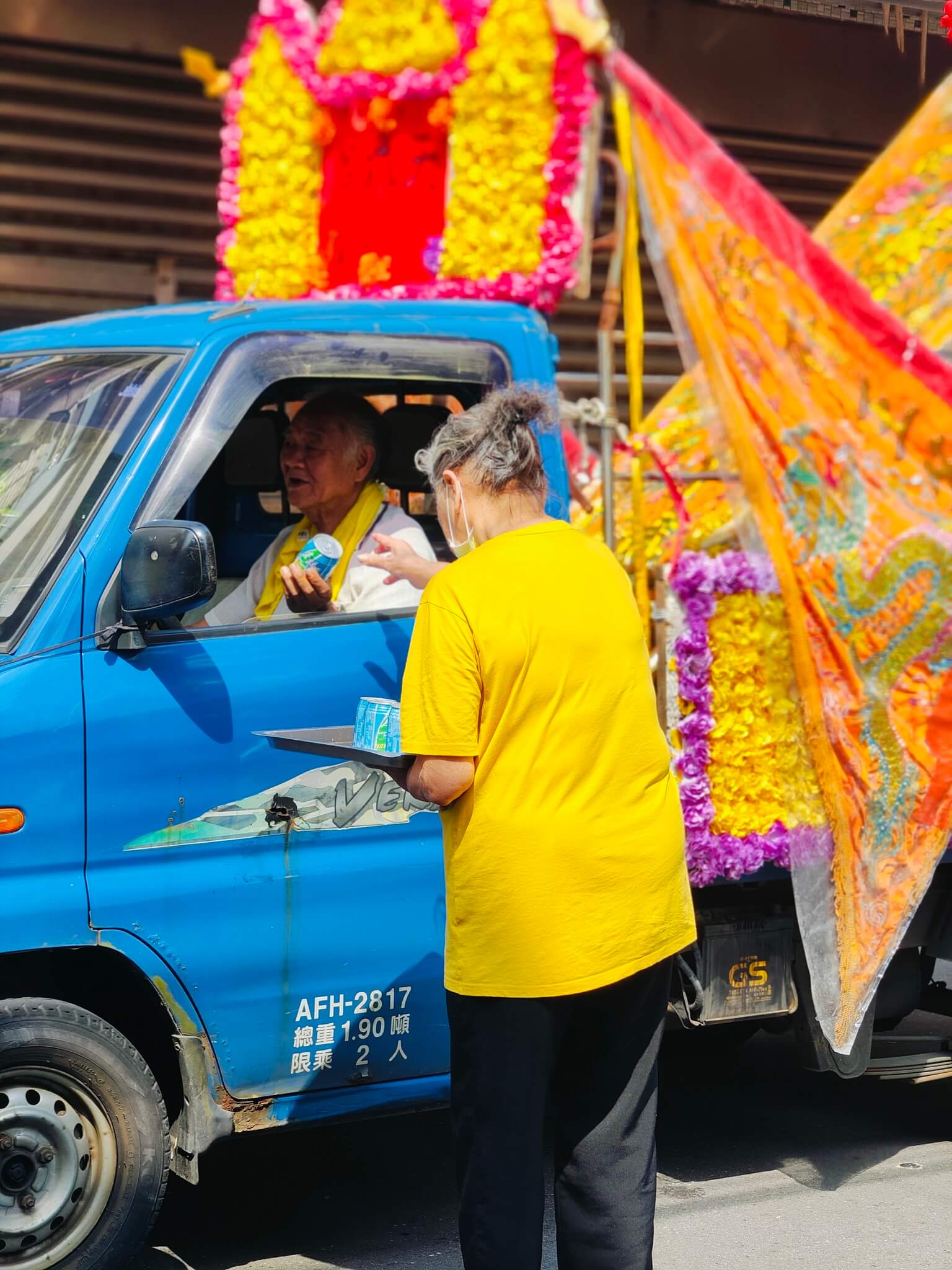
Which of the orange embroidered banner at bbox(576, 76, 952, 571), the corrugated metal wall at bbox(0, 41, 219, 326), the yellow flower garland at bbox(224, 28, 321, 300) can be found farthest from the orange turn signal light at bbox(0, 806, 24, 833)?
the corrugated metal wall at bbox(0, 41, 219, 326)

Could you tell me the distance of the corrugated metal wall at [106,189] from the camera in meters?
8.65

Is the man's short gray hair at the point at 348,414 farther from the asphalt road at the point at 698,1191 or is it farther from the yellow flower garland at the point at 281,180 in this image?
the asphalt road at the point at 698,1191

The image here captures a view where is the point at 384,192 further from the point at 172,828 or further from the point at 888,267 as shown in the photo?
the point at 172,828

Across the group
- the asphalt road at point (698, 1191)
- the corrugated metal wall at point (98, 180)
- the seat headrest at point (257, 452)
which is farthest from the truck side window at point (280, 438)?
the corrugated metal wall at point (98, 180)

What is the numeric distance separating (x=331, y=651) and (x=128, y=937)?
2.45ft

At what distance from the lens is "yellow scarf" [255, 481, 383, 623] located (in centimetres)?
376

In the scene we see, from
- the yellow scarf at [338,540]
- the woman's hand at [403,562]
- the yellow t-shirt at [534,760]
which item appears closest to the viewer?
the yellow t-shirt at [534,760]

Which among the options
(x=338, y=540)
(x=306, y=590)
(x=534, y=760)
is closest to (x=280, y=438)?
(x=338, y=540)

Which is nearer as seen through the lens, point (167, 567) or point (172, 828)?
point (167, 567)

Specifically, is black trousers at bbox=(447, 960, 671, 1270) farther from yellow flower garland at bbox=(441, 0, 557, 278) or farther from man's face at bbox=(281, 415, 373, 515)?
yellow flower garland at bbox=(441, 0, 557, 278)

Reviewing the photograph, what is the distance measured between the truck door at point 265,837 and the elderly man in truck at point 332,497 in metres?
0.30

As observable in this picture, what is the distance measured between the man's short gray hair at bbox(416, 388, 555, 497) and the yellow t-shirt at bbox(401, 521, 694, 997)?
0.34ft

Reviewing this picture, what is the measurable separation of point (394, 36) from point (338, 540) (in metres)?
1.48

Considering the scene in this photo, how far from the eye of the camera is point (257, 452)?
4387 mm
